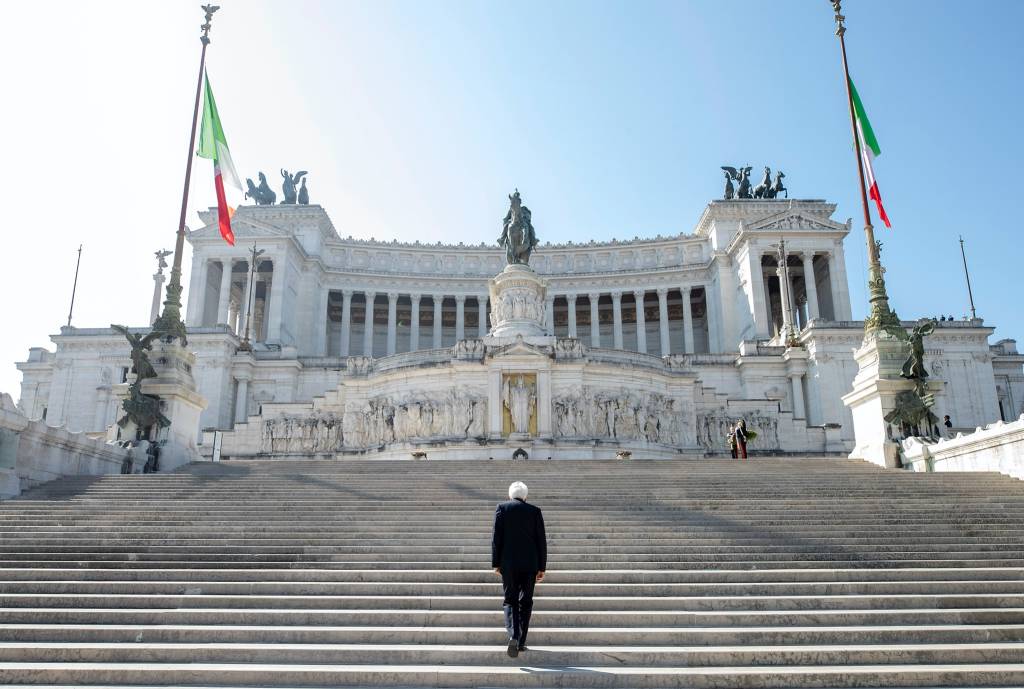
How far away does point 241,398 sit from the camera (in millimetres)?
48125

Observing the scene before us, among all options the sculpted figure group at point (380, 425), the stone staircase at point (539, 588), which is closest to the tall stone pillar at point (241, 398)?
the sculpted figure group at point (380, 425)

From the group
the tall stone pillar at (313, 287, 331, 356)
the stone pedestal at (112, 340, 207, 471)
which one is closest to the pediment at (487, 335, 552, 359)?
the stone pedestal at (112, 340, 207, 471)

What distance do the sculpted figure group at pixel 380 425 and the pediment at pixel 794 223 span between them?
125ft

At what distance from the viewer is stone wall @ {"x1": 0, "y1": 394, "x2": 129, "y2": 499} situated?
1558cm

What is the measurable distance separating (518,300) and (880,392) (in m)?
19.5

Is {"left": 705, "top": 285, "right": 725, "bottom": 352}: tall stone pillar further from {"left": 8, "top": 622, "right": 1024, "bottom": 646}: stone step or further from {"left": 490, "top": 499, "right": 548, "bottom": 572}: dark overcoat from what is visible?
{"left": 490, "top": 499, "right": 548, "bottom": 572}: dark overcoat

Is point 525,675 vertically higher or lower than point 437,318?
lower

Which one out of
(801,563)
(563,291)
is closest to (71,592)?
(801,563)

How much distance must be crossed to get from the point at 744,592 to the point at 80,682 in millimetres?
7540

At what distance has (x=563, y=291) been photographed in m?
69.2

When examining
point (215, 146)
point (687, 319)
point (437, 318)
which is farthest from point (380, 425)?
point (687, 319)

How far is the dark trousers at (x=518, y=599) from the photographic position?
24.8 feet

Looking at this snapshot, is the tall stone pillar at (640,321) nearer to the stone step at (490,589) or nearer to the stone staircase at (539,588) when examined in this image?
the stone staircase at (539,588)

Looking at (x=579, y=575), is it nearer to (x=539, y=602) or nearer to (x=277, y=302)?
(x=539, y=602)
